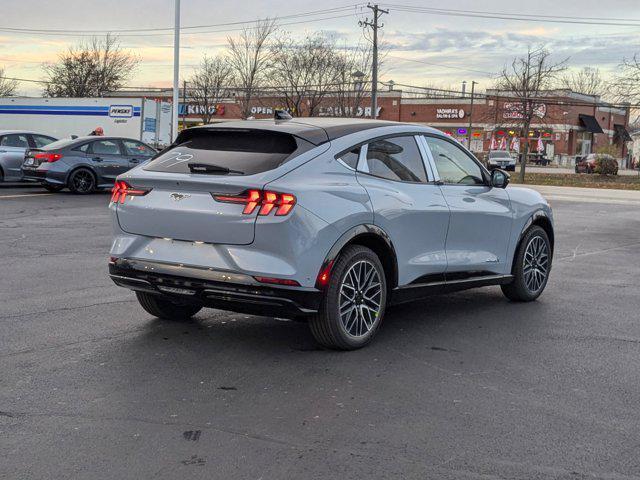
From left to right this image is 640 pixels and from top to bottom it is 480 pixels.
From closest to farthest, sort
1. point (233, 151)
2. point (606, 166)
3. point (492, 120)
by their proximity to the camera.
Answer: point (233, 151)
point (606, 166)
point (492, 120)

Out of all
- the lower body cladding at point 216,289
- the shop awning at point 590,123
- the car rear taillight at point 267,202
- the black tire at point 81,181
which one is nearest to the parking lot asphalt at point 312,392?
the lower body cladding at point 216,289

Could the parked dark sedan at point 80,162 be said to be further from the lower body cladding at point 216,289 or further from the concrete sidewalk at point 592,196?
the lower body cladding at point 216,289

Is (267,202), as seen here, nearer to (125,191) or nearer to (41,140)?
(125,191)

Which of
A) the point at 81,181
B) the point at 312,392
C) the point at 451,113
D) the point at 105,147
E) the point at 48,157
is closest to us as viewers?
the point at 312,392

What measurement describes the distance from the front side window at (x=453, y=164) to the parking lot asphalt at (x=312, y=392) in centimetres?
126

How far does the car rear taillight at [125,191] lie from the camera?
577cm

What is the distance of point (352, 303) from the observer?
18.9 ft

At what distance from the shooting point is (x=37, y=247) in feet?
35.2

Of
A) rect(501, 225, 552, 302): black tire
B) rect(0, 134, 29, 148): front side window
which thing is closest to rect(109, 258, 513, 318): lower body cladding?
rect(501, 225, 552, 302): black tire

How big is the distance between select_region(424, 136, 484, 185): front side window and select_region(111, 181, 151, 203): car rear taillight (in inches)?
98.3

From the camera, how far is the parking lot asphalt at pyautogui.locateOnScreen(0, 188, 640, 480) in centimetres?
375

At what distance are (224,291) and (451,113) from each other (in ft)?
257

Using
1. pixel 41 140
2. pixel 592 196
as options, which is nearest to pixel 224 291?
pixel 41 140

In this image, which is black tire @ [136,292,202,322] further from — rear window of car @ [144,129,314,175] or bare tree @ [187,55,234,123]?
bare tree @ [187,55,234,123]
